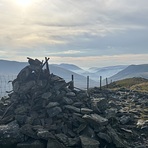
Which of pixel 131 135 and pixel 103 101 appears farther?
pixel 103 101

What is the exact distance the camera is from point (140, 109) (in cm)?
3691

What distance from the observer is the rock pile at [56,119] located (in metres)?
23.0

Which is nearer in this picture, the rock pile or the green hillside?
the rock pile

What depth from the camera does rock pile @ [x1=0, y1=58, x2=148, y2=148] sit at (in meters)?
23.0

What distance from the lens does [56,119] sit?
2581 centimetres

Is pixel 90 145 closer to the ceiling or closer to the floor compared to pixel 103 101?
closer to the floor

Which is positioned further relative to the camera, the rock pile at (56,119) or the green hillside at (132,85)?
the green hillside at (132,85)

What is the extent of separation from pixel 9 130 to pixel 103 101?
1054 cm

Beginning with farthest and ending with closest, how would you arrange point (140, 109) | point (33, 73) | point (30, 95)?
point (140, 109) → point (33, 73) → point (30, 95)

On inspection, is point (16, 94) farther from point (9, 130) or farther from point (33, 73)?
point (9, 130)

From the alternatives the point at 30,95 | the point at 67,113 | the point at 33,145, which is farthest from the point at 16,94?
the point at 33,145

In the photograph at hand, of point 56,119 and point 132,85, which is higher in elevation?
point 56,119

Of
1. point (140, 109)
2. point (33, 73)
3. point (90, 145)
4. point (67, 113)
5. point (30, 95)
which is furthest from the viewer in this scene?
point (140, 109)

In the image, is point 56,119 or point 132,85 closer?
point 56,119
